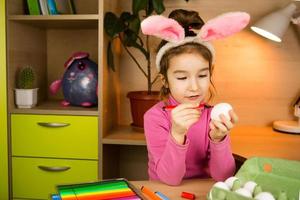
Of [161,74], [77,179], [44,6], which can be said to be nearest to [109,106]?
[77,179]

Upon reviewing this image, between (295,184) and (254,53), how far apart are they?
1.27 meters

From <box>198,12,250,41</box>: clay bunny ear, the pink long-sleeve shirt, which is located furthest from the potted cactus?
<box>198,12,250,41</box>: clay bunny ear

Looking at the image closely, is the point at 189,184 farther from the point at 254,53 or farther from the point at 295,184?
the point at 254,53

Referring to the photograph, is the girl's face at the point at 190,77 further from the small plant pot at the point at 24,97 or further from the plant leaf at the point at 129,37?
the small plant pot at the point at 24,97

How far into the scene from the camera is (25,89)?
5.53 feet

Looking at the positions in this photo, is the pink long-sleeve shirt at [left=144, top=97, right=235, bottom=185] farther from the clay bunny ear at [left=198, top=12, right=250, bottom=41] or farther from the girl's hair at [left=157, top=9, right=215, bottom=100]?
the clay bunny ear at [left=198, top=12, right=250, bottom=41]

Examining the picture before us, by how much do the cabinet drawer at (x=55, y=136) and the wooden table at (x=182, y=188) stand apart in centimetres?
78

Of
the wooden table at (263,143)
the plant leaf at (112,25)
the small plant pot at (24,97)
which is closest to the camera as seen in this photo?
the wooden table at (263,143)

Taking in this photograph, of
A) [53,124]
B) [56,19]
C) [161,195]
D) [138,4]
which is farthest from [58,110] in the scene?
[161,195]

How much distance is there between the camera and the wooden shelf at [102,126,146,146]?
162cm

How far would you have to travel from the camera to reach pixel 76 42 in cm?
199

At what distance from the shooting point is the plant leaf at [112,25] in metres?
1.58

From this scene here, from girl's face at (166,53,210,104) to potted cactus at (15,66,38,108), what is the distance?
0.95 m

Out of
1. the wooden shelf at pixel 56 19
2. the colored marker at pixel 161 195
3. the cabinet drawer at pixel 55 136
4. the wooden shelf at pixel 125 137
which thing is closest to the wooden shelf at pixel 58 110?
the cabinet drawer at pixel 55 136
